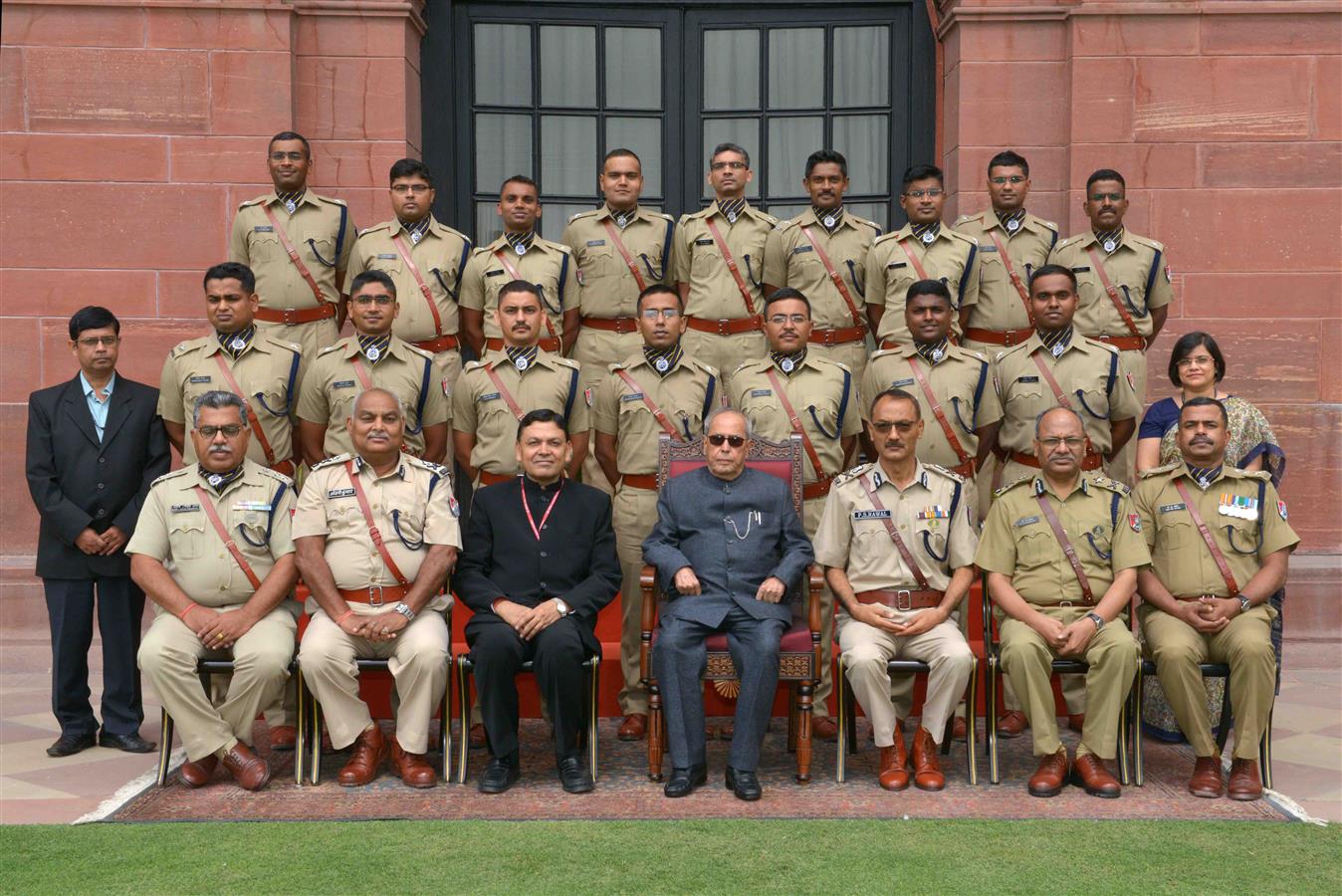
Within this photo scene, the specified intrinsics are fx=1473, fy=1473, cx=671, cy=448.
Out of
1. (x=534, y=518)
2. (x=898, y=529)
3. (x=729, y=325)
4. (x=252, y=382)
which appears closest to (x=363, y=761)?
(x=534, y=518)

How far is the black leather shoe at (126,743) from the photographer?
20.7 ft

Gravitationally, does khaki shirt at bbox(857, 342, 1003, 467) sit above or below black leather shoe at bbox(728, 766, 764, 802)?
above

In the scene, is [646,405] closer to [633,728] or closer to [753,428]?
[753,428]

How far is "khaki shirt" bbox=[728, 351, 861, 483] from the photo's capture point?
670cm

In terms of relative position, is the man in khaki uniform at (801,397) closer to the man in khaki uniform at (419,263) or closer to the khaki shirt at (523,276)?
the khaki shirt at (523,276)

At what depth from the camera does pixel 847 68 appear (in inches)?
374

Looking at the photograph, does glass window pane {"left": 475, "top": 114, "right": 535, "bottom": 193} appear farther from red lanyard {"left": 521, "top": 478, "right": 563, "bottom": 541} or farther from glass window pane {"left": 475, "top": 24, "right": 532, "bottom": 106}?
red lanyard {"left": 521, "top": 478, "right": 563, "bottom": 541}


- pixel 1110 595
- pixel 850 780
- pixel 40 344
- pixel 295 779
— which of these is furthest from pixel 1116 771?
pixel 40 344

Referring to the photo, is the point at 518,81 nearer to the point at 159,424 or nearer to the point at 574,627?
the point at 159,424

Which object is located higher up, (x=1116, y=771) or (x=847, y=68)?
(x=847, y=68)

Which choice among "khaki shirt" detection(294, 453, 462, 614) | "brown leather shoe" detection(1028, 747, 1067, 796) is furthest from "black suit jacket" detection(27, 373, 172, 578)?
"brown leather shoe" detection(1028, 747, 1067, 796)

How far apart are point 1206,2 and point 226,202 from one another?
5791mm

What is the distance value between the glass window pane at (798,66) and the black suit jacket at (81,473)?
479 cm

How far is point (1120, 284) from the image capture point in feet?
24.3
